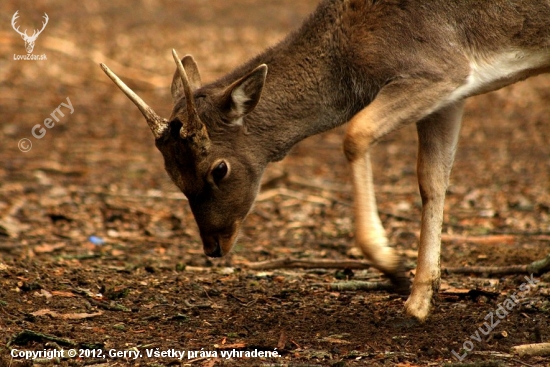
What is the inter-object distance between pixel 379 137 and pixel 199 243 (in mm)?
3581

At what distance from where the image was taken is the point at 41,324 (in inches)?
224

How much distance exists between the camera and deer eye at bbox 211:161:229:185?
6137mm

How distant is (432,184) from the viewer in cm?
651

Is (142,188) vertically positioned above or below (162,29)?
below

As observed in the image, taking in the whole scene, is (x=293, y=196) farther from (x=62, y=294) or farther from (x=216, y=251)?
(x=62, y=294)

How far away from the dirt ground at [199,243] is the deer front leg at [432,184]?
0.25 metres

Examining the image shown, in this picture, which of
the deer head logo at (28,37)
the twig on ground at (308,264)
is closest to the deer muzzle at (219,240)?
the twig on ground at (308,264)

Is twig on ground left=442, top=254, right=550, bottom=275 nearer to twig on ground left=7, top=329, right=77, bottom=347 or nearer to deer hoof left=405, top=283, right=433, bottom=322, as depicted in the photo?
deer hoof left=405, top=283, right=433, bottom=322

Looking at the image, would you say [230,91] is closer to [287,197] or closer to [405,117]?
[405,117]

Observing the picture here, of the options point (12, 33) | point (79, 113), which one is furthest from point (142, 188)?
point (12, 33)

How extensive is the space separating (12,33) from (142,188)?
831 centimetres

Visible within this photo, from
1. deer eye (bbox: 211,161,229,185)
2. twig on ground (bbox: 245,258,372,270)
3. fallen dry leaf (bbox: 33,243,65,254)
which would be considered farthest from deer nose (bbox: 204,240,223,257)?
fallen dry leaf (bbox: 33,243,65,254)

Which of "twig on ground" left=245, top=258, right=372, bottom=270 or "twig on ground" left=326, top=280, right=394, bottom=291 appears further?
"twig on ground" left=245, top=258, right=372, bottom=270

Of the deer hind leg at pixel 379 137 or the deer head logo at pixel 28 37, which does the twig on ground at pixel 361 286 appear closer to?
the deer hind leg at pixel 379 137
